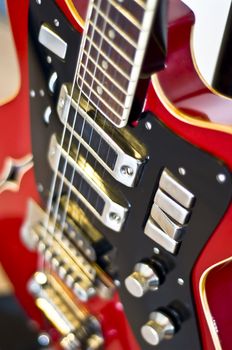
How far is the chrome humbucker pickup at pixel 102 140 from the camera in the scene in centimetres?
65

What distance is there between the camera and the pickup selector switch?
2.26ft

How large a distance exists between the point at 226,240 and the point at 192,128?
11cm

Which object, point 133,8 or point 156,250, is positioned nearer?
point 133,8

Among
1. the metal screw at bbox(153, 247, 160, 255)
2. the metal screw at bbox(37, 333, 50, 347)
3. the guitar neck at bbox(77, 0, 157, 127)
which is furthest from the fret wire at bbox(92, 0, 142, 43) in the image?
the metal screw at bbox(37, 333, 50, 347)

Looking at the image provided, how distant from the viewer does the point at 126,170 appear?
0.66 m

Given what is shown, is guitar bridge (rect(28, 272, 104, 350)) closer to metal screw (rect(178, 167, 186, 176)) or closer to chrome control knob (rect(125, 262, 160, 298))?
chrome control knob (rect(125, 262, 160, 298))

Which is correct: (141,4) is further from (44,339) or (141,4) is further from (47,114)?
(44,339)

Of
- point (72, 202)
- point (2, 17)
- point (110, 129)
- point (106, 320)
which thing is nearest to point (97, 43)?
point (110, 129)

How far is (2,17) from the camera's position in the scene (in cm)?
164

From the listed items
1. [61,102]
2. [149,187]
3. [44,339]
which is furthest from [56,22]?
[44,339]

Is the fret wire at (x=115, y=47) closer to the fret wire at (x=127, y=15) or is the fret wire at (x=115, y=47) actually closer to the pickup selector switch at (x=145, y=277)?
the fret wire at (x=127, y=15)

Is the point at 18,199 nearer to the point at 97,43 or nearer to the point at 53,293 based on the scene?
the point at 53,293

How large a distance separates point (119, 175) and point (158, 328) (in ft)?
0.56

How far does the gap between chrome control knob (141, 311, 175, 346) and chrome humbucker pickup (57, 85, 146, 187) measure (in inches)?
5.8
